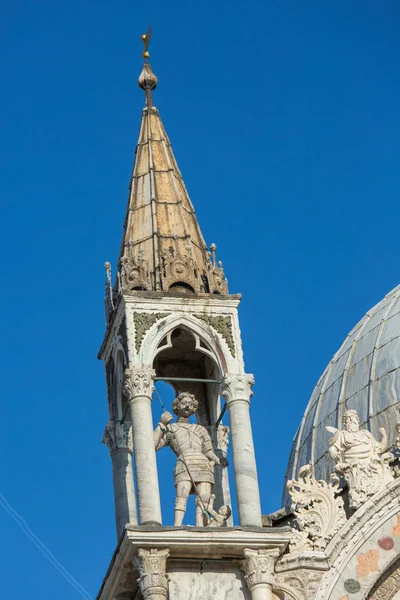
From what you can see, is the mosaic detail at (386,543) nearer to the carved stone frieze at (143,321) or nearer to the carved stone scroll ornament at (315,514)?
the carved stone scroll ornament at (315,514)

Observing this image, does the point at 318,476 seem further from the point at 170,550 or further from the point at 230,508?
the point at 170,550

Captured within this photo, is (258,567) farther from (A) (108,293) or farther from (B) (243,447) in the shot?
(A) (108,293)

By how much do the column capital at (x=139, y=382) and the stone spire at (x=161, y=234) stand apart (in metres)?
1.47

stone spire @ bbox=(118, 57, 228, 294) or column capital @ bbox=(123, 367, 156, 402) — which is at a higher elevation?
stone spire @ bbox=(118, 57, 228, 294)

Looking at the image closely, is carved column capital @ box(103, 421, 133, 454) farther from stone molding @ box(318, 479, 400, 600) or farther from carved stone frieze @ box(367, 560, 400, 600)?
carved stone frieze @ box(367, 560, 400, 600)

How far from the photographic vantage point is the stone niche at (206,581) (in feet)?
93.5

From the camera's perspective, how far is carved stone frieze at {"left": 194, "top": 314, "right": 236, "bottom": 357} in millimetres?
31078

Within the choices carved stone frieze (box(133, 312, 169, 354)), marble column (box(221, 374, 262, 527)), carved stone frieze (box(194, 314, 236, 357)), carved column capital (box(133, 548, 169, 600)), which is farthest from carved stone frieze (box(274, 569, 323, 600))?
carved stone frieze (box(133, 312, 169, 354))

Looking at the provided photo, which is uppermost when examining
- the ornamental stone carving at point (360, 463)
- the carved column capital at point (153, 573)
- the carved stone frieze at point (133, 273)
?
the carved stone frieze at point (133, 273)

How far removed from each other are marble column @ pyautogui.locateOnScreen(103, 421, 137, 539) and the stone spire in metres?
2.55

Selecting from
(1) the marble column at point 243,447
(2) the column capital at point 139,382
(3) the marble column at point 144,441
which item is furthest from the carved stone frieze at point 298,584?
(2) the column capital at point 139,382

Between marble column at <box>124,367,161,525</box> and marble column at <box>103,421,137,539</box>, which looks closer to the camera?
marble column at <box>124,367,161,525</box>

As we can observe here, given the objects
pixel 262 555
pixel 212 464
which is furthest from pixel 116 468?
pixel 262 555

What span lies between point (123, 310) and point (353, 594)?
603 cm
